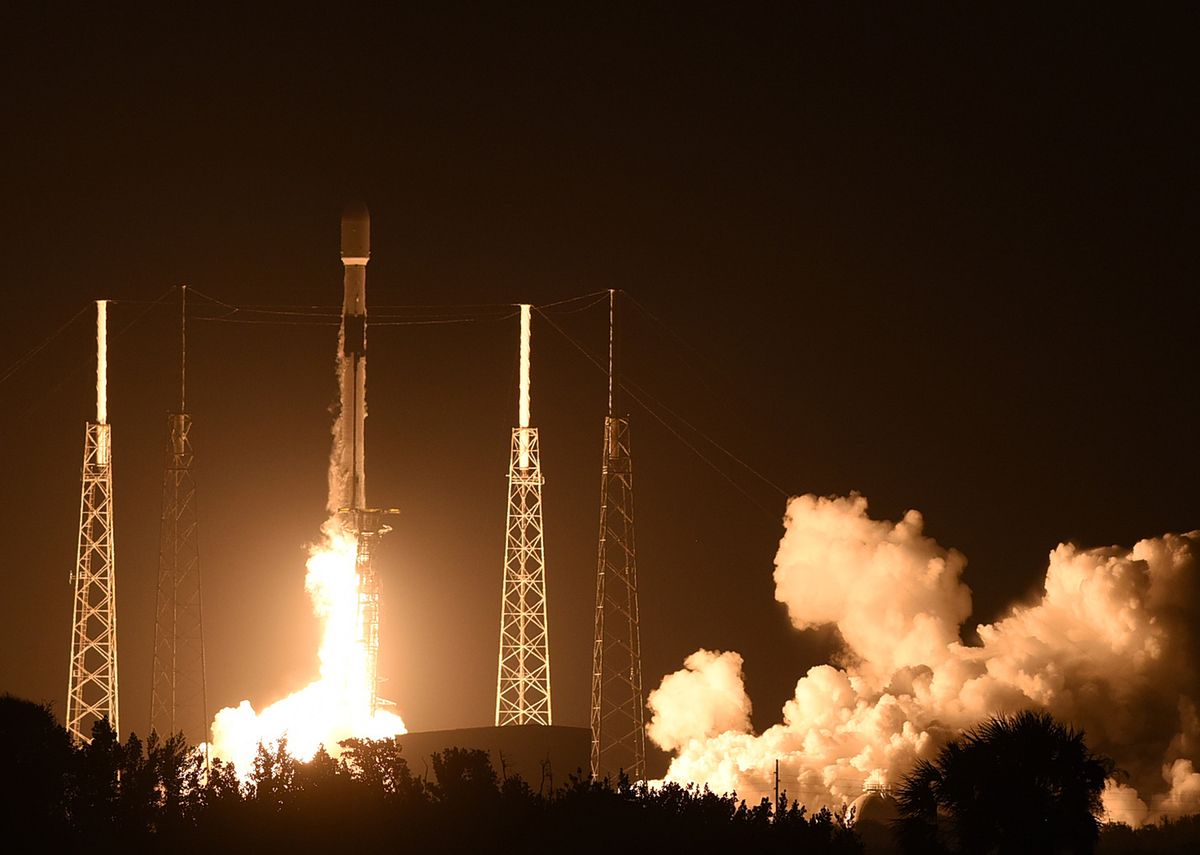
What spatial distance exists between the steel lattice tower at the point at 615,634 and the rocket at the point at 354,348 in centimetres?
675

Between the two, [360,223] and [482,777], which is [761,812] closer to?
[482,777]

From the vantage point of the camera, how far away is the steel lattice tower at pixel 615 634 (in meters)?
77.3

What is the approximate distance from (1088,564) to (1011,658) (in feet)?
11.3

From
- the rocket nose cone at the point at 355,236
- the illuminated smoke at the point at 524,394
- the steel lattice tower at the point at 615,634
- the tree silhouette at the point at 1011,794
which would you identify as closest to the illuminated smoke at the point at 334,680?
the rocket nose cone at the point at 355,236

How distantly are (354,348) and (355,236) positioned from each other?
3037 millimetres

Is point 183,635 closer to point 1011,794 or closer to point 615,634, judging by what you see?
point 615,634

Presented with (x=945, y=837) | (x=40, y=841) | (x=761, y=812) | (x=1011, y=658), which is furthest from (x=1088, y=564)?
(x=40, y=841)

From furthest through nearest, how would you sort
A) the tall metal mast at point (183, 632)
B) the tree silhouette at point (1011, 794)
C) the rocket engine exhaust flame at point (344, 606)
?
the tall metal mast at point (183, 632) → the rocket engine exhaust flame at point (344, 606) → the tree silhouette at point (1011, 794)

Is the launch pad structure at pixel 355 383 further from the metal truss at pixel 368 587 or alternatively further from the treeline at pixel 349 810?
the treeline at pixel 349 810

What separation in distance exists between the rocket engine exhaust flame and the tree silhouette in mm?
32286

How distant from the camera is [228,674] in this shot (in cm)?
9694

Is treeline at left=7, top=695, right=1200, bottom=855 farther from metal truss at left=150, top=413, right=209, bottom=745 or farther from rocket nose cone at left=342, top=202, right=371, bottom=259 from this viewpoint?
metal truss at left=150, top=413, right=209, bottom=745

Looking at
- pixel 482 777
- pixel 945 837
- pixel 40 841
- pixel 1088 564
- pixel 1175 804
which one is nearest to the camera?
pixel 40 841

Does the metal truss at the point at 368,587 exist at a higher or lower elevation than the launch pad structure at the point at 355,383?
lower
